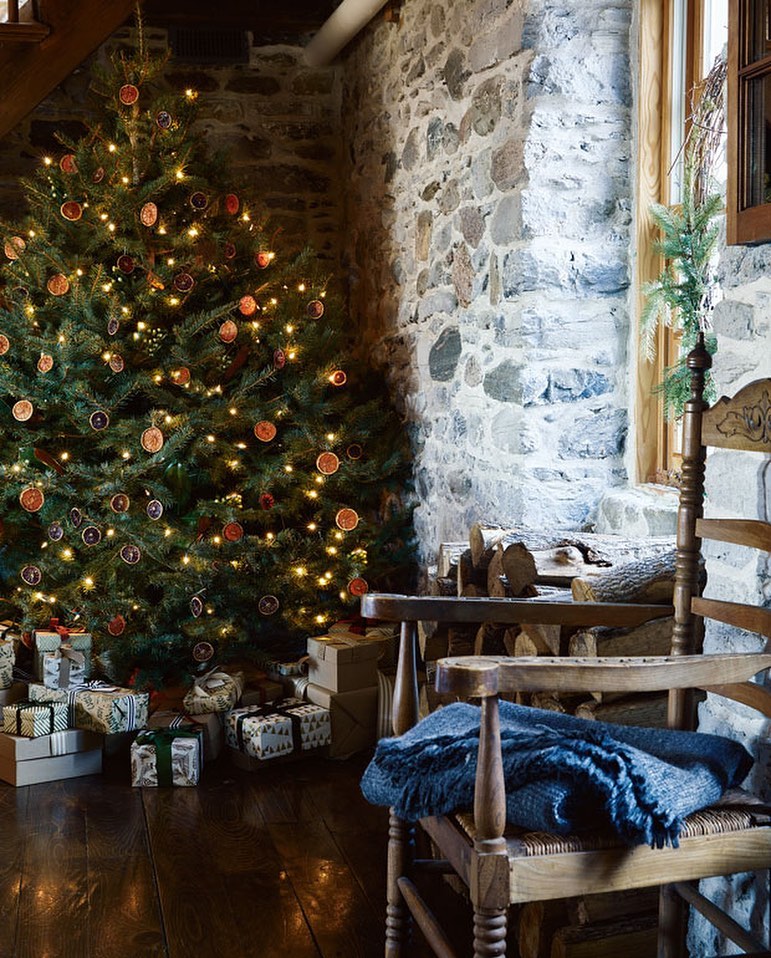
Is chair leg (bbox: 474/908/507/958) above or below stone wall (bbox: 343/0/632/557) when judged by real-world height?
below

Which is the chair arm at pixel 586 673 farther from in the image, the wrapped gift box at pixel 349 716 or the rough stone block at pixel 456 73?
the rough stone block at pixel 456 73

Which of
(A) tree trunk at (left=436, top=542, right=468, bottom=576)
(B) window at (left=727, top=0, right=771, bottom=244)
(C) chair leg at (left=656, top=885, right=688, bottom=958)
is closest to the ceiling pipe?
(A) tree trunk at (left=436, top=542, right=468, bottom=576)

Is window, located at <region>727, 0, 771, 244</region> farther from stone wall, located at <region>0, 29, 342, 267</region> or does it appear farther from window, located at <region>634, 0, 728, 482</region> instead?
stone wall, located at <region>0, 29, 342, 267</region>

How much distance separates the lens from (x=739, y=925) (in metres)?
1.75

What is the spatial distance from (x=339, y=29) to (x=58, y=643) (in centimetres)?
273

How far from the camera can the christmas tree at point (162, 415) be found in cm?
362

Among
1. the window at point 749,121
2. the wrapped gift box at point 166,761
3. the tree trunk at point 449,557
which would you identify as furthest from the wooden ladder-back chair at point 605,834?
the wrapped gift box at point 166,761

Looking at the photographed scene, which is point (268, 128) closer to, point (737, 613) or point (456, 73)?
point (456, 73)

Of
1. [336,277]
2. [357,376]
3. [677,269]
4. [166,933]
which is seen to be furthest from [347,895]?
[336,277]

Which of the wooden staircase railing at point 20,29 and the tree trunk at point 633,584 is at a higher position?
the wooden staircase railing at point 20,29

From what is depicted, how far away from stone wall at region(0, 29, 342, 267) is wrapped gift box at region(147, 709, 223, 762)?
99.5 inches

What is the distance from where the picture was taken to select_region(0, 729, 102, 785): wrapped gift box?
10.1ft

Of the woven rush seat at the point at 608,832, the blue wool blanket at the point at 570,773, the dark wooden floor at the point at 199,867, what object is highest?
the blue wool blanket at the point at 570,773

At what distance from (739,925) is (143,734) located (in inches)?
73.4
